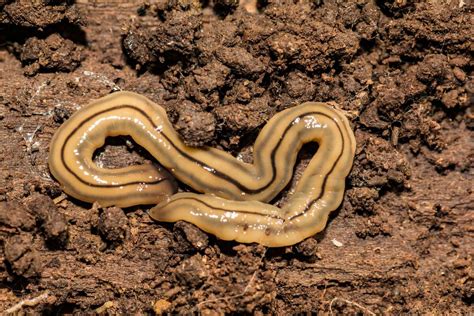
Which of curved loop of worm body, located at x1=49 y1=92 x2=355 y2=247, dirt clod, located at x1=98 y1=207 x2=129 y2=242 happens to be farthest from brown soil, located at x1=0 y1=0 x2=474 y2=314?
curved loop of worm body, located at x1=49 y1=92 x2=355 y2=247

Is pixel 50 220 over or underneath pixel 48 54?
underneath

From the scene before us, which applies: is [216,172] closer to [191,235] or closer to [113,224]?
[191,235]

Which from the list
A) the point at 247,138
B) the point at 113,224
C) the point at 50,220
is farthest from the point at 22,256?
the point at 247,138

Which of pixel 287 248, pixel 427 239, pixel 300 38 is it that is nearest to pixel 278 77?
pixel 300 38

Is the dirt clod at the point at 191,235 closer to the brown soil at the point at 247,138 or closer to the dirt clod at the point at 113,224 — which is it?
the brown soil at the point at 247,138

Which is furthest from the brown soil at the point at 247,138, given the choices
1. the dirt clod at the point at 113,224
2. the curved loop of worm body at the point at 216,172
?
the curved loop of worm body at the point at 216,172

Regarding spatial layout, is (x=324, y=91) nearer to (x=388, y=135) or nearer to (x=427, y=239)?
(x=388, y=135)

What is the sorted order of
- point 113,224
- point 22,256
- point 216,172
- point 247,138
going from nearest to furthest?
point 22,256 → point 113,224 → point 216,172 → point 247,138
